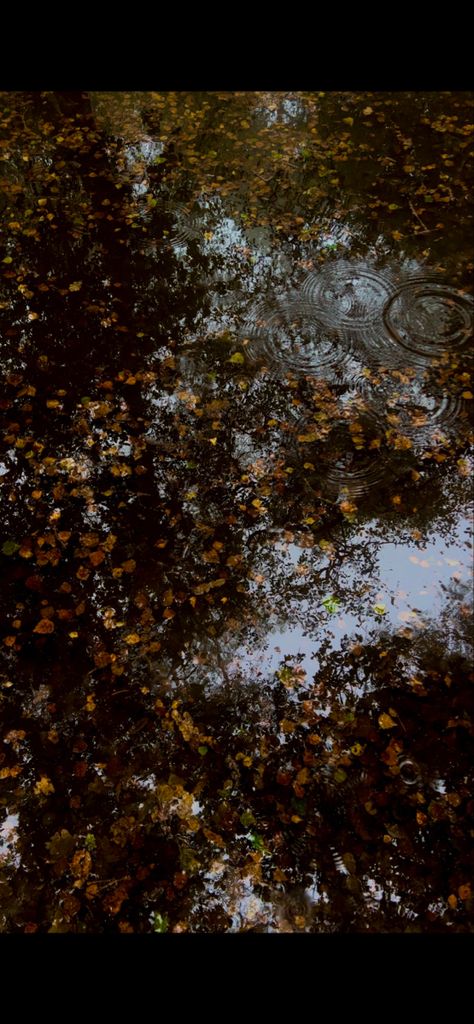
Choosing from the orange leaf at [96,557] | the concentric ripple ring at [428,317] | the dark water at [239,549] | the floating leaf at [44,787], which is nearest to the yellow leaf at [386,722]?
the dark water at [239,549]

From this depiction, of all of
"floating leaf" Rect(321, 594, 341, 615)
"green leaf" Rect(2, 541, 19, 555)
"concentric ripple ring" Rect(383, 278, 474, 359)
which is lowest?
"floating leaf" Rect(321, 594, 341, 615)

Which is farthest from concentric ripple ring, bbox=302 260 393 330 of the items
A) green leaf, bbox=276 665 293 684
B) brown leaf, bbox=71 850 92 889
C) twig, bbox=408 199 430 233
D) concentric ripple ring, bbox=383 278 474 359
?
brown leaf, bbox=71 850 92 889

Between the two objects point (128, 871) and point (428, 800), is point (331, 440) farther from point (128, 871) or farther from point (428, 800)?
point (128, 871)

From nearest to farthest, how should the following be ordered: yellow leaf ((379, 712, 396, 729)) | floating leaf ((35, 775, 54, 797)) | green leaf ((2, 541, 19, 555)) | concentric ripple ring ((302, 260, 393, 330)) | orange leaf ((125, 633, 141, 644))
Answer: floating leaf ((35, 775, 54, 797)), yellow leaf ((379, 712, 396, 729)), orange leaf ((125, 633, 141, 644)), green leaf ((2, 541, 19, 555)), concentric ripple ring ((302, 260, 393, 330))

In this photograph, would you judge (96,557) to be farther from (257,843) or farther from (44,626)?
(257,843)

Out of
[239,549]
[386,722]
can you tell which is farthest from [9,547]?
[386,722]

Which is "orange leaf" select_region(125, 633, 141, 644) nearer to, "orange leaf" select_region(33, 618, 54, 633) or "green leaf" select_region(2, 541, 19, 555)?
"orange leaf" select_region(33, 618, 54, 633)
